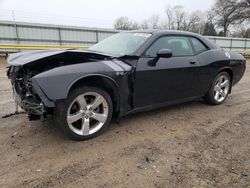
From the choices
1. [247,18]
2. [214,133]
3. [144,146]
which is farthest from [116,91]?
[247,18]

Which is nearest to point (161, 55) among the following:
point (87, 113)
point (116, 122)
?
point (116, 122)

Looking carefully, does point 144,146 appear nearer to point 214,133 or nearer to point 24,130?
point 214,133

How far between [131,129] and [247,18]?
44.6 m

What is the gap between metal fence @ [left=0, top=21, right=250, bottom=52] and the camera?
52.3 feet

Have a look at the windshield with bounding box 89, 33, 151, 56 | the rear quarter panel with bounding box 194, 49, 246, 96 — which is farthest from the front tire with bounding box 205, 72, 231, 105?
the windshield with bounding box 89, 33, 151, 56

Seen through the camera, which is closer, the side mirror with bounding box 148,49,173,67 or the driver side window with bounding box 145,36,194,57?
the side mirror with bounding box 148,49,173,67

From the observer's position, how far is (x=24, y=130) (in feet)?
12.9

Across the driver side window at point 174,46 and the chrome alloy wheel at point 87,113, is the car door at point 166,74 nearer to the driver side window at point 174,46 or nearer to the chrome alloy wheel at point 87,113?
the driver side window at point 174,46

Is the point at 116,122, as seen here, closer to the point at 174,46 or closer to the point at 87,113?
the point at 87,113

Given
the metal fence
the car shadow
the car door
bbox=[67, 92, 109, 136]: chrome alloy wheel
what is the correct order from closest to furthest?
bbox=[67, 92, 109, 136]: chrome alloy wheel, the car shadow, the car door, the metal fence

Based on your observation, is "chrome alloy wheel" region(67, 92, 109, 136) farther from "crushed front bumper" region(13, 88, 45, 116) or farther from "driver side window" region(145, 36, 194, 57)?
"driver side window" region(145, 36, 194, 57)

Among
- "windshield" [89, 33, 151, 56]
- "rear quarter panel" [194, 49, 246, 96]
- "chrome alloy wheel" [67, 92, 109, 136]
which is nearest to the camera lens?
"chrome alloy wheel" [67, 92, 109, 136]

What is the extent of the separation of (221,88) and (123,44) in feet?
8.46

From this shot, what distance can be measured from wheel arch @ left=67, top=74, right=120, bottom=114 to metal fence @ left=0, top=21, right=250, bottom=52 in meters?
13.4
